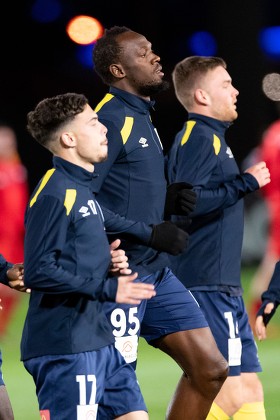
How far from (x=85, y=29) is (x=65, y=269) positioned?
1944 cm

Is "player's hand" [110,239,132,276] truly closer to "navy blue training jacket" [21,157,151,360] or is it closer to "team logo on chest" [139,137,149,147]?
"navy blue training jacket" [21,157,151,360]

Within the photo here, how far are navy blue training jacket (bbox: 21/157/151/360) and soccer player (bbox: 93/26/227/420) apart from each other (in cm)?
79

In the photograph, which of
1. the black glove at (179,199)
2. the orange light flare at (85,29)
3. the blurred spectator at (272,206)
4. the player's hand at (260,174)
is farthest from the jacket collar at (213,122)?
the orange light flare at (85,29)

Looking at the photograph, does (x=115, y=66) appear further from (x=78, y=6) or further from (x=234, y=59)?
(x=78, y=6)

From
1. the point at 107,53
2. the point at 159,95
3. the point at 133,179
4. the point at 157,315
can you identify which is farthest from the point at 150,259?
the point at 159,95

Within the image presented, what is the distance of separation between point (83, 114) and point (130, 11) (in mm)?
20012

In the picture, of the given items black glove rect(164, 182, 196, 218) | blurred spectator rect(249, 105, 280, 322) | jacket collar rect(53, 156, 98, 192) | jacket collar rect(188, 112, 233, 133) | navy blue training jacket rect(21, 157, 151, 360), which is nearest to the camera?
navy blue training jacket rect(21, 157, 151, 360)

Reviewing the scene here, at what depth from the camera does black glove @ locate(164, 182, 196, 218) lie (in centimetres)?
662

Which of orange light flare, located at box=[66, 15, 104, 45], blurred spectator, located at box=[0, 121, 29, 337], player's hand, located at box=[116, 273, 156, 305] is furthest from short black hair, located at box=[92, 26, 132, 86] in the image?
orange light flare, located at box=[66, 15, 104, 45]

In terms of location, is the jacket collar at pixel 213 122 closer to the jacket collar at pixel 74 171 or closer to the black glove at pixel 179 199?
the black glove at pixel 179 199

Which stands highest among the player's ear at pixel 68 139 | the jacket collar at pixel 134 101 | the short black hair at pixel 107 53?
the short black hair at pixel 107 53

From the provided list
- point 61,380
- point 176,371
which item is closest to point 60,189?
point 61,380

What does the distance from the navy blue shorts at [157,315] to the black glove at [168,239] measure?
408 millimetres

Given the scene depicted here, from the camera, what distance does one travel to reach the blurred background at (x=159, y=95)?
11.0 meters
